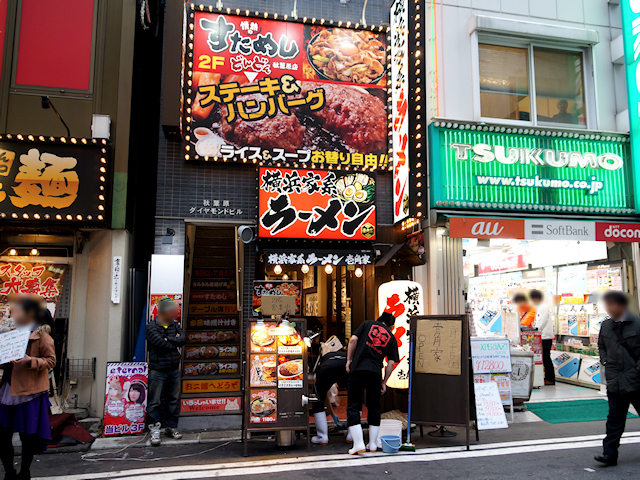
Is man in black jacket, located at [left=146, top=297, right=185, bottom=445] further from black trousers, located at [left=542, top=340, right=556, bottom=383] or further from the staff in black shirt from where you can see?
black trousers, located at [left=542, top=340, right=556, bottom=383]

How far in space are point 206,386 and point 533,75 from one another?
991 centimetres

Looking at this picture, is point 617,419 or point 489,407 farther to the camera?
point 489,407

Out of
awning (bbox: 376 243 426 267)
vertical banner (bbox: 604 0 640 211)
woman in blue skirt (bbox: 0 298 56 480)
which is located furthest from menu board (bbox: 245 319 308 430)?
vertical banner (bbox: 604 0 640 211)

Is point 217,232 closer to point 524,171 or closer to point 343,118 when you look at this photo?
point 343,118

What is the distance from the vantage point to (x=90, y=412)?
27.2 feet

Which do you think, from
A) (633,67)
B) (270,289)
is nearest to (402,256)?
(270,289)

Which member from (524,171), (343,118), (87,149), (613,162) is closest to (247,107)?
(343,118)

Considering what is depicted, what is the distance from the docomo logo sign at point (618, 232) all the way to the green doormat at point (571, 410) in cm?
334

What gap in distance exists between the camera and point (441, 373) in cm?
708

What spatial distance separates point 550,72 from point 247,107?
7216mm

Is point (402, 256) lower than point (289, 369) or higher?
higher

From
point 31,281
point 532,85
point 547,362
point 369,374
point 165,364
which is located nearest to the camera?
point 369,374

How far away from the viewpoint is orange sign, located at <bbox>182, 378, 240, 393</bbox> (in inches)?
348

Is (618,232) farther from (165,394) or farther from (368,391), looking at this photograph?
(165,394)
